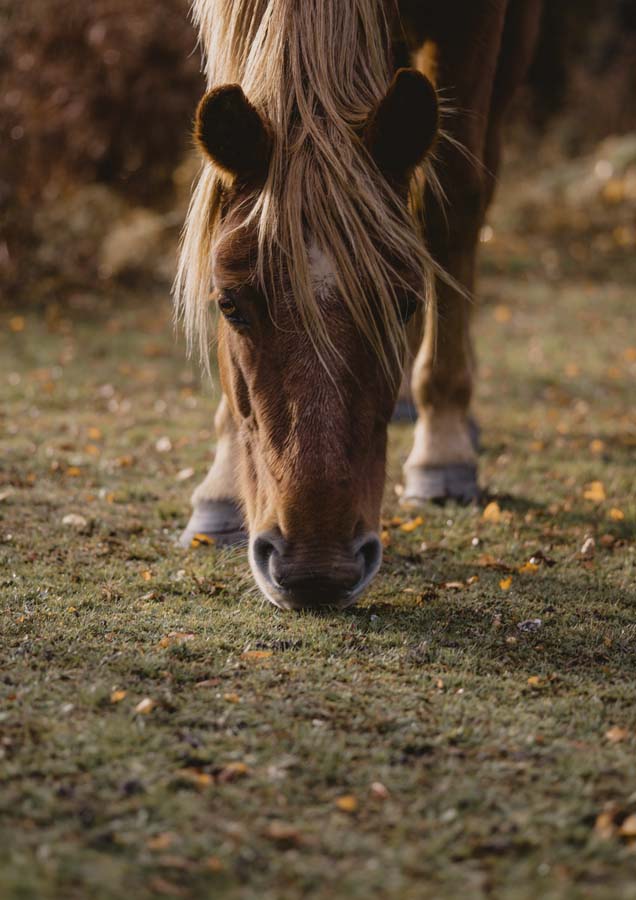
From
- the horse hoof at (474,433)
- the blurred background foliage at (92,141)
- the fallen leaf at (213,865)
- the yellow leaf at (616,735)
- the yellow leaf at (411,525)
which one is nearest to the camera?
the fallen leaf at (213,865)

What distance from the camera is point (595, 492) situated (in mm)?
4984

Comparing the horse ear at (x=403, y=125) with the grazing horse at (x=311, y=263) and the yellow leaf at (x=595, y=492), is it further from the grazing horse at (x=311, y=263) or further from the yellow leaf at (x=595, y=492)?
the yellow leaf at (x=595, y=492)

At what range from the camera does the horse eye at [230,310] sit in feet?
10.1

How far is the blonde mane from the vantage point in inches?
115

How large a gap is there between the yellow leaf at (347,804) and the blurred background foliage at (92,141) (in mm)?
Result: 7942

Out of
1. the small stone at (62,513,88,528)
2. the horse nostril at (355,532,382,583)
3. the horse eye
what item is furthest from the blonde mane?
the small stone at (62,513,88,528)

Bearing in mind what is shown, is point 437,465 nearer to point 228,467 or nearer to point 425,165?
point 228,467

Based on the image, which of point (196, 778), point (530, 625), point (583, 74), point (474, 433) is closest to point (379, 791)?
point (196, 778)

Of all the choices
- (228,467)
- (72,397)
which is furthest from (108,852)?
(72,397)

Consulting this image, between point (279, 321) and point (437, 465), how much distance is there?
1988 millimetres

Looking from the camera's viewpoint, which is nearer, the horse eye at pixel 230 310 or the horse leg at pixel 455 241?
the horse eye at pixel 230 310

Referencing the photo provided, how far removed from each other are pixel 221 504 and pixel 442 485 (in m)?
1.17

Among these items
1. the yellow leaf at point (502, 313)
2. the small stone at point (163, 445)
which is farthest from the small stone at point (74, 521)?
the yellow leaf at point (502, 313)

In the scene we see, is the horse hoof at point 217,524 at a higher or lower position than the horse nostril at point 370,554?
lower
